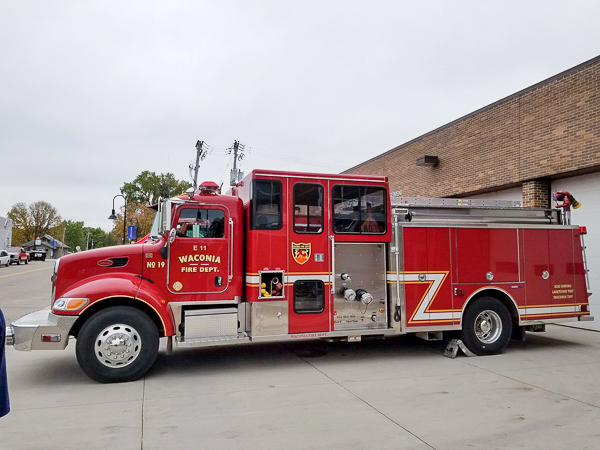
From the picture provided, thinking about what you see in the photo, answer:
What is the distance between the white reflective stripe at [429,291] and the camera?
7895mm

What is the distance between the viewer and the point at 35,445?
4.41 metres

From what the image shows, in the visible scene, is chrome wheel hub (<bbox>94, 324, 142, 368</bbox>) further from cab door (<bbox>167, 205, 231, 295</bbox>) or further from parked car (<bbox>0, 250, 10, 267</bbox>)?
parked car (<bbox>0, 250, 10, 267</bbox>)

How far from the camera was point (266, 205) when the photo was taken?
7344 millimetres

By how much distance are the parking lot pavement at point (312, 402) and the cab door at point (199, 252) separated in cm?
139

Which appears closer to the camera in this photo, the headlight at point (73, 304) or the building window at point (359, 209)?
the headlight at point (73, 304)

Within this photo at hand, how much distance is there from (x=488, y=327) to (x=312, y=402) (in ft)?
14.2

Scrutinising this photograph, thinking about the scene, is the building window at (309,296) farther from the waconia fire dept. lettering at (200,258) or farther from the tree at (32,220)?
the tree at (32,220)

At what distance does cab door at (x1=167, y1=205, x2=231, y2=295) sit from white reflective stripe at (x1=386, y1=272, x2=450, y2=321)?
2.85 m

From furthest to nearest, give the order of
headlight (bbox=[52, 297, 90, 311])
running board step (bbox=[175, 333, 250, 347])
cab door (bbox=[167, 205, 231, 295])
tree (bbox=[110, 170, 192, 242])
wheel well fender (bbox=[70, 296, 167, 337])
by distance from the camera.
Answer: tree (bbox=[110, 170, 192, 242])
cab door (bbox=[167, 205, 231, 295])
running board step (bbox=[175, 333, 250, 347])
wheel well fender (bbox=[70, 296, 167, 337])
headlight (bbox=[52, 297, 90, 311])

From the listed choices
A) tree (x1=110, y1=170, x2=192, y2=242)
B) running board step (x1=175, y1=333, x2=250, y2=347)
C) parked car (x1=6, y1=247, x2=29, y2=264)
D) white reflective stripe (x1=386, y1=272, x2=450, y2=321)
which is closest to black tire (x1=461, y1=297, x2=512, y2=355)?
white reflective stripe (x1=386, y1=272, x2=450, y2=321)

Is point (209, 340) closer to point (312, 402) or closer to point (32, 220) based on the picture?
point (312, 402)

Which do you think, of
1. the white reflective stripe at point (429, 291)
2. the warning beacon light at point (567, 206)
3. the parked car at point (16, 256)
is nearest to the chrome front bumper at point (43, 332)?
the white reflective stripe at point (429, 291)

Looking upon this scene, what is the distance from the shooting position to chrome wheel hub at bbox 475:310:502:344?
842 centimetres

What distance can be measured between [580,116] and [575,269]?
4.19m
